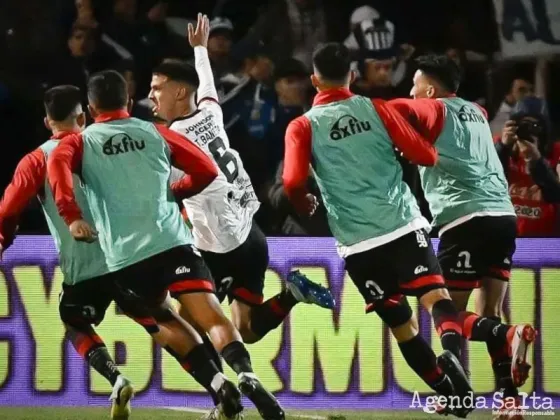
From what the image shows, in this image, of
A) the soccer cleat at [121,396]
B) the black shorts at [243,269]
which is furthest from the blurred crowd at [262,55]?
the soccer cleat at [121,396]

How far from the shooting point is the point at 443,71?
6848 mm

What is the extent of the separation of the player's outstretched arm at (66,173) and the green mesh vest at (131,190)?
44mm

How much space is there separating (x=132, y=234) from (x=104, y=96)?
697mm

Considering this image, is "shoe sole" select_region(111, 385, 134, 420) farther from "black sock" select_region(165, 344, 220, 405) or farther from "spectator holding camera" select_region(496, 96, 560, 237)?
"spectator holding camera" select_region(496, 96, 560, 237)

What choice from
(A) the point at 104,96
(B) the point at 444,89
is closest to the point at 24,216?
(A) the point at 104,96

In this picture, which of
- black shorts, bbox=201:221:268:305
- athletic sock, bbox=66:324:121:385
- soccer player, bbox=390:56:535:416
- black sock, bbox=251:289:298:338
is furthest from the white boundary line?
soccer player, bbox=390:56:535:416

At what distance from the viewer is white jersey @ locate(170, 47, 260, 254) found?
22.6 ft

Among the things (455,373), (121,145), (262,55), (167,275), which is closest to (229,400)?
(167,275)

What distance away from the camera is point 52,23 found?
9.04 metres

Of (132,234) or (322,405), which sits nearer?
(132,234)

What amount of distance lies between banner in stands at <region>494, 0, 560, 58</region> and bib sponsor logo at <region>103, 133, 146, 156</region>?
141 inches

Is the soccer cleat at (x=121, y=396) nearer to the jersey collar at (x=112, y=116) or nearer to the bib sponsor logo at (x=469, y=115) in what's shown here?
the jersey collar at (x=112, y=116)

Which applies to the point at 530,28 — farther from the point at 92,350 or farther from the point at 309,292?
the point at 92,350

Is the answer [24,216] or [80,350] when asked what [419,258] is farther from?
[24,216]
